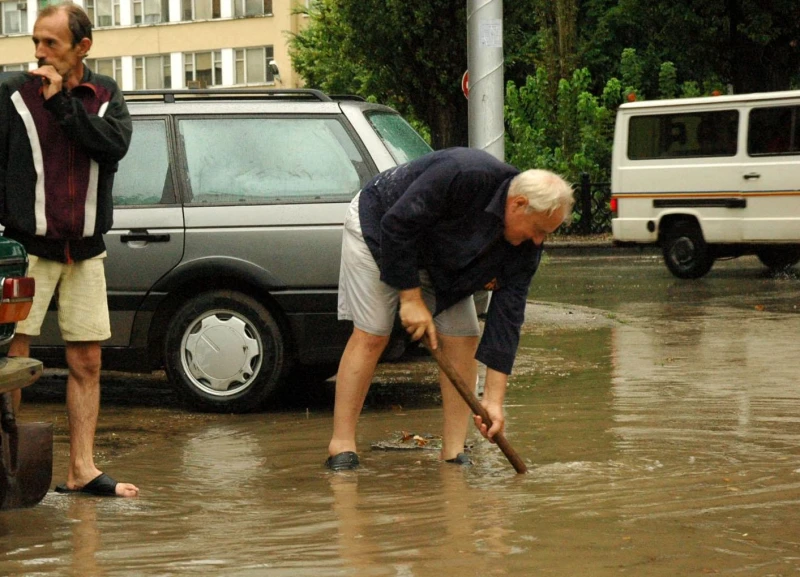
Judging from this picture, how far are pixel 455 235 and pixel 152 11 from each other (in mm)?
61766

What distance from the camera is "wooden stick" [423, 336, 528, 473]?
610 cm

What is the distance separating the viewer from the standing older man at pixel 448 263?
5.90m

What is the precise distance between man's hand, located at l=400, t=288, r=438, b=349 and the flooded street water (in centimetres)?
59

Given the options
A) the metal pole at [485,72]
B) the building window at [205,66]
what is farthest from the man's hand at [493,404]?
the building window at [205,66]

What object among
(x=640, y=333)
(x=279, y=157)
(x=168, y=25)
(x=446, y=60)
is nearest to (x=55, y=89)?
(x=279, y=157)

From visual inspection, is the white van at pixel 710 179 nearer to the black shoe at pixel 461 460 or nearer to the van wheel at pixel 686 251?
Result: the van wheel at pixel 686 251

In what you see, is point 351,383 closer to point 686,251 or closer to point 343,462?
point 343,462

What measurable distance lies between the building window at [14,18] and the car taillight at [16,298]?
66390 mm

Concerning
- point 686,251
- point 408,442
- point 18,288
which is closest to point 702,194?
point 686,251

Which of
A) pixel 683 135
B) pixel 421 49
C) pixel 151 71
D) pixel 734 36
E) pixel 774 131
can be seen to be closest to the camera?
pixel 774 131

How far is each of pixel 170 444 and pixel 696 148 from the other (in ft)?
43.0

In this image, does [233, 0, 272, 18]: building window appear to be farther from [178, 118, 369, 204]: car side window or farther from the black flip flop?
the black flip flop

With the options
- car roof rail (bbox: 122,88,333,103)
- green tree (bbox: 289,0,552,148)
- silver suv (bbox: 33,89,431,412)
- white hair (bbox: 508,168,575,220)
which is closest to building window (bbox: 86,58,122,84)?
green tree (bbox: 289,0,552,148)

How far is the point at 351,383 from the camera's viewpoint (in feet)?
20.9
